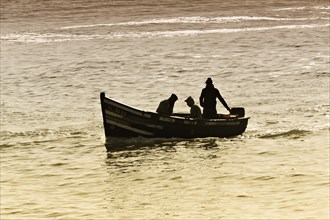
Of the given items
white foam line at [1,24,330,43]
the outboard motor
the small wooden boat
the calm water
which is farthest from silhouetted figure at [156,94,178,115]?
white foam line at [1,24,330,43]

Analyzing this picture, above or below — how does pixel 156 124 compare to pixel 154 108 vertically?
above

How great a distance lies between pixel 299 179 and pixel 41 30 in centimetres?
4673

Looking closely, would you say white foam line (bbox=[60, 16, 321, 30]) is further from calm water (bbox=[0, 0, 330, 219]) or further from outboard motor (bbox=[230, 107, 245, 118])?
outboard motor (bbox=[230, 107, 245, 118])

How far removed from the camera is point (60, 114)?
27.5 m

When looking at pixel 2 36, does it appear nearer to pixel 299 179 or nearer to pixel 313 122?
pixel 313 122

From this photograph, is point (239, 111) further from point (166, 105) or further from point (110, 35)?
point (110, 35)

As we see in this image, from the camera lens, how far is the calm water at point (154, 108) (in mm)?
15172

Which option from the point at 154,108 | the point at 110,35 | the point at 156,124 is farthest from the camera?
the point at 110,35

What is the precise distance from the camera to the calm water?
1517 centimetres

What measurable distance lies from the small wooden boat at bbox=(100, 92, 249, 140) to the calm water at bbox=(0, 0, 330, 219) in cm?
29

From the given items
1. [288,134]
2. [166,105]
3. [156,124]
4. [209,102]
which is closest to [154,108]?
[209,102]

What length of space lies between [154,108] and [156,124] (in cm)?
735

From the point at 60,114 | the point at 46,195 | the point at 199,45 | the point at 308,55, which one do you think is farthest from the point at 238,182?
the point at 199,45

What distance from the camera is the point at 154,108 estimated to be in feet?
93.0
